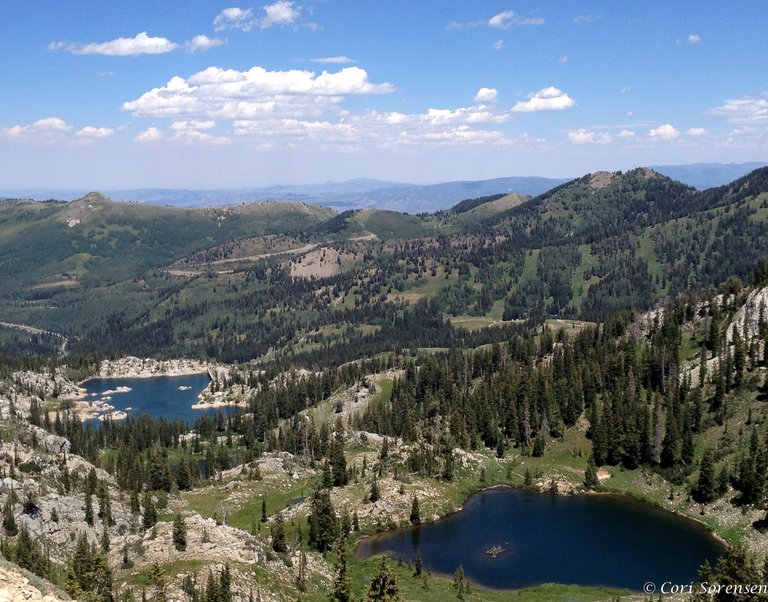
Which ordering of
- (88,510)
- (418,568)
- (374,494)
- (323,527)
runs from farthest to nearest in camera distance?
(374,494)
(88,510)
(323,527)
(418,568)

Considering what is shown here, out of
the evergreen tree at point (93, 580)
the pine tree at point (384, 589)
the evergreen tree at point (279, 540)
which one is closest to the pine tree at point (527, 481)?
the evergreen tree at point (279, 540)

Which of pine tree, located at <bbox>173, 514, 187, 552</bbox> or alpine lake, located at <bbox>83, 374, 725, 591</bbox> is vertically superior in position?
pine tree, located at <bbox>173, 514, 187, 552</bbox>

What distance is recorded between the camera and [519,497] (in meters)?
155

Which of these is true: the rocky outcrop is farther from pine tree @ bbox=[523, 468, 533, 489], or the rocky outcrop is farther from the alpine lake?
pine tree @ bbox=[523, 468, 533, 489]

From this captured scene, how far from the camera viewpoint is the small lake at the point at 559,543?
11675 centimetres

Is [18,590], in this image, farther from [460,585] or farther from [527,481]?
[527,481]

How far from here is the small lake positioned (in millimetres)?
116750

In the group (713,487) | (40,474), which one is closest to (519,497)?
(713,487)

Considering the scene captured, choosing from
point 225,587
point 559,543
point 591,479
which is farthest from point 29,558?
point 591,479

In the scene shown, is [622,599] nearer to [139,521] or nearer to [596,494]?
[596,494]

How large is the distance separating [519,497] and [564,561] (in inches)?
1258

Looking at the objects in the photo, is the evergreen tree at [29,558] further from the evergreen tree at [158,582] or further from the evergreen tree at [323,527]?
the evergreen tree at [323,527]

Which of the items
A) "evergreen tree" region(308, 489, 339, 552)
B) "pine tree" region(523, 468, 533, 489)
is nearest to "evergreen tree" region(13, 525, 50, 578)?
"evergreen tree" region(308, 489, 339, 552)

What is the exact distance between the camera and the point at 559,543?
130375mm
